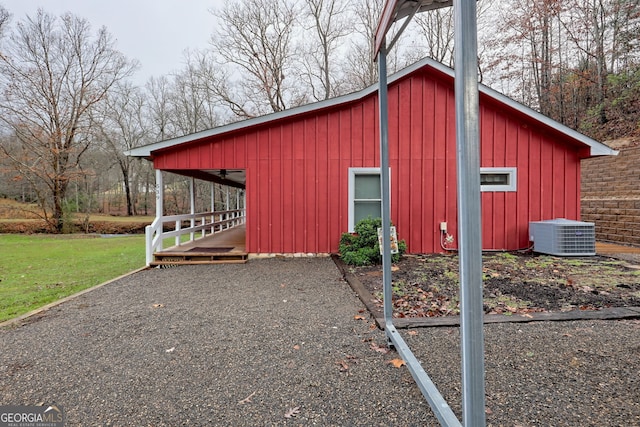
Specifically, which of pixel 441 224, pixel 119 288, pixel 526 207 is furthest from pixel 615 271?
pixel 119 288

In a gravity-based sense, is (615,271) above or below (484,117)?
below

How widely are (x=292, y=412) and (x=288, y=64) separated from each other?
1733 cm

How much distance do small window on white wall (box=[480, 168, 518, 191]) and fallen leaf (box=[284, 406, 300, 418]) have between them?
6530mm

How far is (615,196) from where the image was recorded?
30.3 feet

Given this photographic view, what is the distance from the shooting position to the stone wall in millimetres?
8406

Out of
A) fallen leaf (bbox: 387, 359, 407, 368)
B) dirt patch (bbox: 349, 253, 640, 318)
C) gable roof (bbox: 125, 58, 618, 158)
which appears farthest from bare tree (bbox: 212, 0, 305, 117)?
fallen leaf (bbox: 387, 359, 407, 368)

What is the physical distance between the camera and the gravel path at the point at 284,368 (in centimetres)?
177

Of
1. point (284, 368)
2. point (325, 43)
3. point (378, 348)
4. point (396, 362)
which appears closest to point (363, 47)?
point (325, 43)

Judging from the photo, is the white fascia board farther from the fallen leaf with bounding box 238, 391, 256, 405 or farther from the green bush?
the fallen leaf with bounding box 238, 391, 256, 405

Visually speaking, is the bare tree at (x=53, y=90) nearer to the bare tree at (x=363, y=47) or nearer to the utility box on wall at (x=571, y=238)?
the bare tree at (x=363, y=47)

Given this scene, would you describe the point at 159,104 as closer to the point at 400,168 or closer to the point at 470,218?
the point at 400,168

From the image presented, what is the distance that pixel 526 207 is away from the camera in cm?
690

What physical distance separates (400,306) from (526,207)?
5.16 m

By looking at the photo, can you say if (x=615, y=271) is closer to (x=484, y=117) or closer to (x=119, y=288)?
(x=484, y=117)
